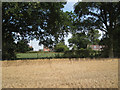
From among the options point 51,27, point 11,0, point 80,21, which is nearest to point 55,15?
point 51,27

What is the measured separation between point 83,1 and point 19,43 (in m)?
9.57

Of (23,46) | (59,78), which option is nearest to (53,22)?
(23,46)

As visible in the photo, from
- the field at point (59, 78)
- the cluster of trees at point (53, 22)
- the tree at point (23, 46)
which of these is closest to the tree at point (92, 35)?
the cluster of trees at point (53, 22)

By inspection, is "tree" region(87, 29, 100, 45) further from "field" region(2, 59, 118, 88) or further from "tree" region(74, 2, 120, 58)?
"field" region(2, 59, 118, 88)

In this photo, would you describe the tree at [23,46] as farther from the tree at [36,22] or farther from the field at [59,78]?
the field at [59,78]

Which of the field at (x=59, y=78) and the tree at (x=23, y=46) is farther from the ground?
the tree at (x=23, y=46)

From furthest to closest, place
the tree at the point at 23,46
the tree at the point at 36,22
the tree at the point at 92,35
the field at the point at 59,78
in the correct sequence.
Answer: the tree at the point at 92,35 < the tree at the point at 23,46 < the tree at the point at 36,22 < the field at the point at 59,78

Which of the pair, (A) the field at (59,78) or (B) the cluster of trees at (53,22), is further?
(B) the cluster of trees at (53,22)

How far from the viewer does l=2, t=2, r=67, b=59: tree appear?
1085 cm

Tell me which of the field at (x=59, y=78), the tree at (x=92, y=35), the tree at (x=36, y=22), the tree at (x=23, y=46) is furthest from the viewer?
the tree at (x=92, y=35)

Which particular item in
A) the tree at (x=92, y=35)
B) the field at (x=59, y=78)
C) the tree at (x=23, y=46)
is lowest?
the field at (x=59, y=78)

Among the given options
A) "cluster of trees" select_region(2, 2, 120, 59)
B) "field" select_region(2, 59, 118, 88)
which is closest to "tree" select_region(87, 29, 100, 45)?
"cluster of trees" select_region(2, 2, 120, 59)

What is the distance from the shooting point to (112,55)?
1786 centimetres

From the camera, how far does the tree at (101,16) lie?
17.1 m
